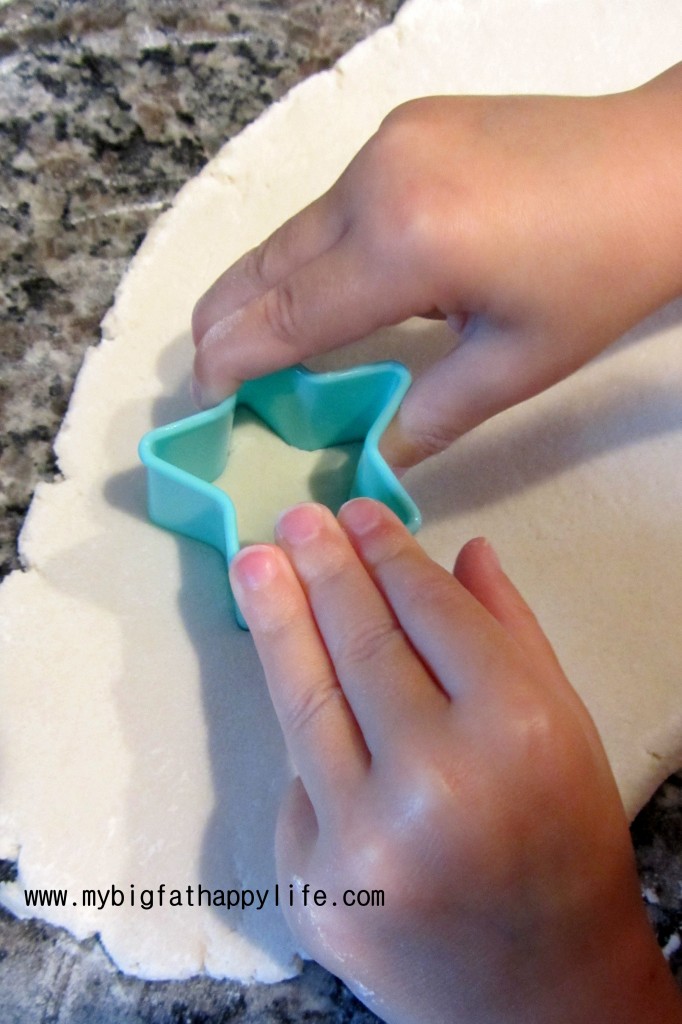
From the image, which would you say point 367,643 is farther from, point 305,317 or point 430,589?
point 305,317

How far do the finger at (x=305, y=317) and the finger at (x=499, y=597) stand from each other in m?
0.23

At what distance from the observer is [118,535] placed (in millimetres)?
878

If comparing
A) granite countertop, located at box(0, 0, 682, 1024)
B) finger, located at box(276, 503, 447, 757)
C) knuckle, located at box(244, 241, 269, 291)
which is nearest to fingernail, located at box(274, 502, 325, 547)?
finger, located at box(276, 503, 447, 757)

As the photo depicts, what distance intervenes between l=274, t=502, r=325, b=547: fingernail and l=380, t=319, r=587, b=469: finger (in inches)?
5.2

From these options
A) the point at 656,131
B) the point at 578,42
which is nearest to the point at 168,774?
the point at 656,131

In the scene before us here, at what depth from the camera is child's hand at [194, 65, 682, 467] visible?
0.74 m

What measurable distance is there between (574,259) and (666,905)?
2.13 feet

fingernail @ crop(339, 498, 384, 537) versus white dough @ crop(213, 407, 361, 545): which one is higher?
fingernail @ crop(339, 498, 384, 537)

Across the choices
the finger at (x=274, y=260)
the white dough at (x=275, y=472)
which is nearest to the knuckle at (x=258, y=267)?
the finger at (x=274, y=260)

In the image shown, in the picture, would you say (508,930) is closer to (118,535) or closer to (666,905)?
(666,905)

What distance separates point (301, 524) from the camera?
73cm

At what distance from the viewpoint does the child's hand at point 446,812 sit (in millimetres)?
642

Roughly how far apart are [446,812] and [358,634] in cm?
15

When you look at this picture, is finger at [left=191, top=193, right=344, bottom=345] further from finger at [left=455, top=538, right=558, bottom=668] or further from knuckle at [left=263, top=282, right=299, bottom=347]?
finger at [left=455, top=538, right=558, bottom=668]
